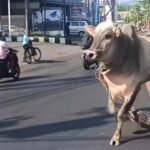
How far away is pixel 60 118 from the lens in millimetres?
10477

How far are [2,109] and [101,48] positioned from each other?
502 centimetres

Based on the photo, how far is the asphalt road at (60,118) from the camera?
328 inches

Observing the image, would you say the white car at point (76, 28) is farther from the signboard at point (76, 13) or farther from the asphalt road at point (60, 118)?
the asphalt road at point (60, 118)

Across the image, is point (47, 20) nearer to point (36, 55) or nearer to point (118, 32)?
point (36, 55)

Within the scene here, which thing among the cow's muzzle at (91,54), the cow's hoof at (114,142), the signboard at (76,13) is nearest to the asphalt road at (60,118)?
the cow's hoof at (114,142)

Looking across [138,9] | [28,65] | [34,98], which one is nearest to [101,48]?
[34,98]

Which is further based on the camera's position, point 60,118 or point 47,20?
point 47,20

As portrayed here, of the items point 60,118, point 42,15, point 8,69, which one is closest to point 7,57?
point 8,69

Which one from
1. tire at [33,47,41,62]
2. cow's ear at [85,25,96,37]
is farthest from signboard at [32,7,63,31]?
cow's ear at [85,25,96,37]

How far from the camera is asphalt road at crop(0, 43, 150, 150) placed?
27.4ft

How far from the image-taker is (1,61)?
19062mm

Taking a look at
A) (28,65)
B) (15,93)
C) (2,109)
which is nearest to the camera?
(2,109)

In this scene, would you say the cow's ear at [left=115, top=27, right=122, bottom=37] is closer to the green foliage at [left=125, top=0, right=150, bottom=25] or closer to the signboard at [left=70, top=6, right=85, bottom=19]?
the green foliage at [left=125, top=0, right=150, bottom=25]

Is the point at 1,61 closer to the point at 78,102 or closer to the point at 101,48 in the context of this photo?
the point at 78,102
